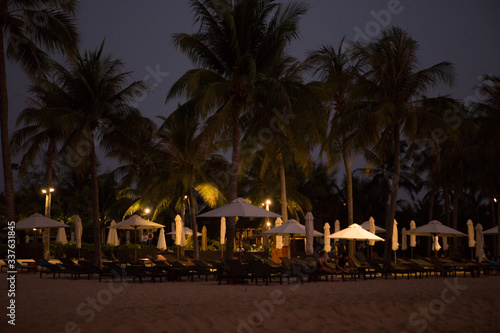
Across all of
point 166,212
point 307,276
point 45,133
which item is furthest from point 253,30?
point 166,212

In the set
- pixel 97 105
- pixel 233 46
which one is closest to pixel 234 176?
pixel 233 46

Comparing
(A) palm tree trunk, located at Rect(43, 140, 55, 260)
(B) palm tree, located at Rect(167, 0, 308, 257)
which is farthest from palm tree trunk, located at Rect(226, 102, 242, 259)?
(A) palm tree trunk, located at Rect(43, 140, 55, 260)

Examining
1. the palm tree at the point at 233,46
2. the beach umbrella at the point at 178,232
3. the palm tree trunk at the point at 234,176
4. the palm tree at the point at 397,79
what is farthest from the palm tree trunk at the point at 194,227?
the palm tree at the point at 397,79

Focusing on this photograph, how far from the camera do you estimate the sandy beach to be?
9.08m

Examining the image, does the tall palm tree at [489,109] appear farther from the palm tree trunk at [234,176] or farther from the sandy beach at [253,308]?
the palm tree trunk at [234,176]

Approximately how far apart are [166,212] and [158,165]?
710 inches

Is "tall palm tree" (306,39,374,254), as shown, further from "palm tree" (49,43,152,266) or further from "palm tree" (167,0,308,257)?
"palm tree" (49,43,152,266)

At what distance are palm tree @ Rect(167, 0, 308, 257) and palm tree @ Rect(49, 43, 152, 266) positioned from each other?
3.34m

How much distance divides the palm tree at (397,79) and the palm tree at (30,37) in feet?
39.2

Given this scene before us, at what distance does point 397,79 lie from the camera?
21.4 metres

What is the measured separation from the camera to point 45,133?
→ 80.8 feet

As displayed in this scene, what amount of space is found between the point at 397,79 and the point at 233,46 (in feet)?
22.7

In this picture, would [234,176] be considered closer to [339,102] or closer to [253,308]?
[253,308]

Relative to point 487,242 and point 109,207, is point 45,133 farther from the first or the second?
point 487,242
